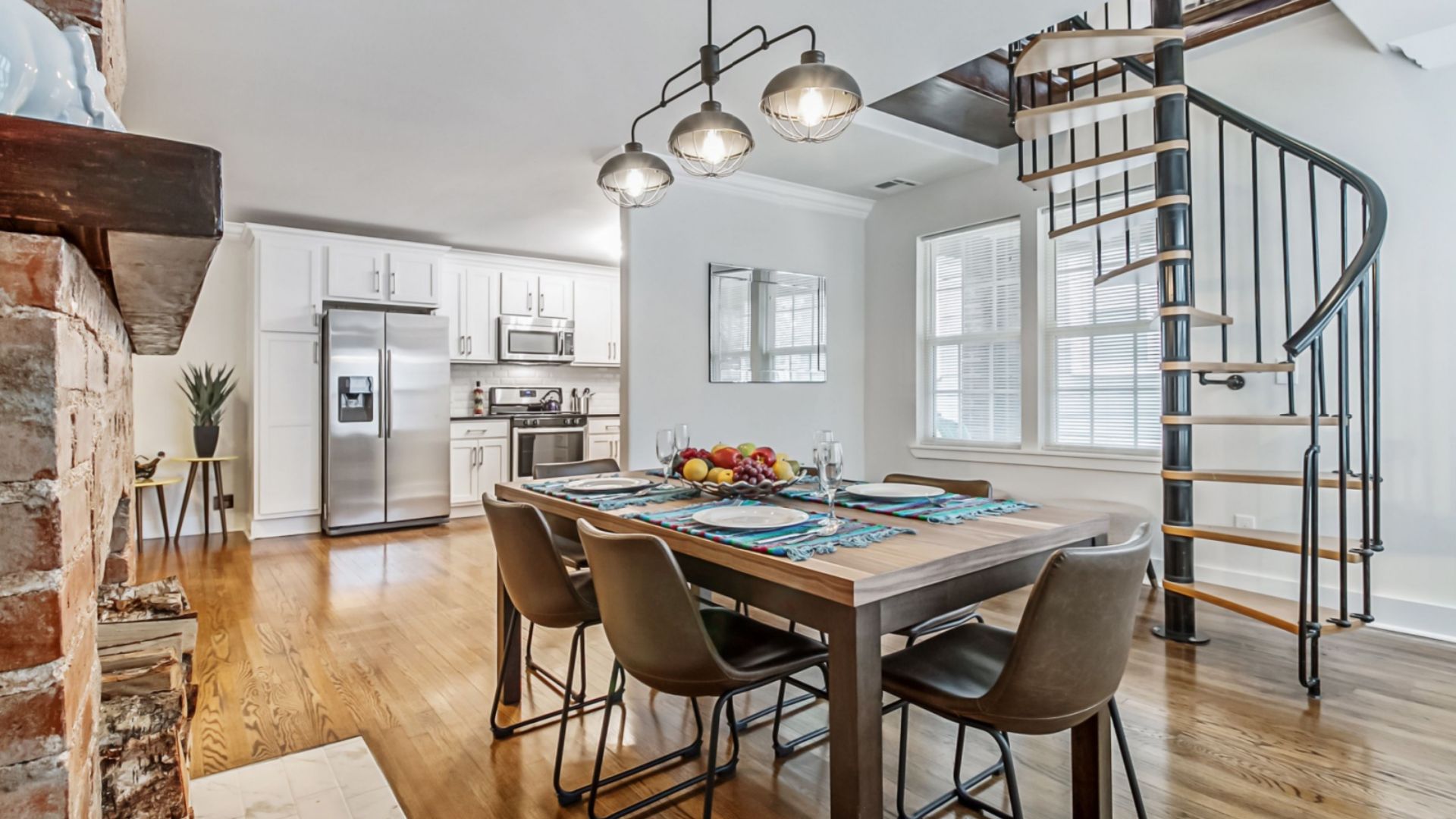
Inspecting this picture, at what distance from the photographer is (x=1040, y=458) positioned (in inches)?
166

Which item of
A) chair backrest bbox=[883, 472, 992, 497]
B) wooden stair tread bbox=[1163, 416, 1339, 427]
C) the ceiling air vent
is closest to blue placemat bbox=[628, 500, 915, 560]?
chair backrest bbox=[883, 472, 992, 497]

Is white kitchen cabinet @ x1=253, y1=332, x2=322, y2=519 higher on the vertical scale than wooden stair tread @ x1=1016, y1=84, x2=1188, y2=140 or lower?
lower

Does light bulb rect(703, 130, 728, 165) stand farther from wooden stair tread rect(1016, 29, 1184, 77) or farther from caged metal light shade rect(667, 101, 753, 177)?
wooden stair tread rect(1016, 29, 1184, 77)

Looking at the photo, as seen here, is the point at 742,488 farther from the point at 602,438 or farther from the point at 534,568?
the point at 602,438

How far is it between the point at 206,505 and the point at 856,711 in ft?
18.6

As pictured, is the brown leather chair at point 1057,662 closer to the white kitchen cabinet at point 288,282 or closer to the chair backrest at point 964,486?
the chair backrest at point 964,486

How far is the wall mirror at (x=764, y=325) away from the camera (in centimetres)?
437

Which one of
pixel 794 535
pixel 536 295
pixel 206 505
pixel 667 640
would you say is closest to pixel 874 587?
pixel 794 535

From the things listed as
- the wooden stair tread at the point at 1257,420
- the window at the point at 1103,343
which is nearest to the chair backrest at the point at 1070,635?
the wooden stair tread at the point at 1257,420

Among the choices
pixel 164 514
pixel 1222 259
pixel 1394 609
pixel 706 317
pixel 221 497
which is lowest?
pixel 1394 609

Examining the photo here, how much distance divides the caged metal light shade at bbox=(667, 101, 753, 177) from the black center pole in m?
1.97

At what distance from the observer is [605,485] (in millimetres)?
2320

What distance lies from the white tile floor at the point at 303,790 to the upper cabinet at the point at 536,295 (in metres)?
4.82

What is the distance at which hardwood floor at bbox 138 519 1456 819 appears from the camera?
187 centimetres
